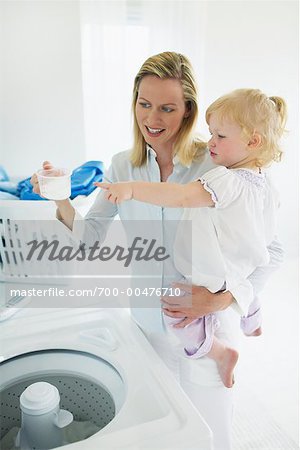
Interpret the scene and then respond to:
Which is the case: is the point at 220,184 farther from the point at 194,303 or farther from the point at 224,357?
the point at 224,357

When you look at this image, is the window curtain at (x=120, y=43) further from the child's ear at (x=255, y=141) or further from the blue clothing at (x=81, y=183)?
the child's ear at (x=255, y=141)

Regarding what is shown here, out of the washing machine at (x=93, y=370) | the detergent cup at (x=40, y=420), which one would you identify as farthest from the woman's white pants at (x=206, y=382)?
the detergent cup at (x=40, y=420)

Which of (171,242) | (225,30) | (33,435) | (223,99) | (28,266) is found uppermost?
(225,30)

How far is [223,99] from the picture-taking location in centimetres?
99

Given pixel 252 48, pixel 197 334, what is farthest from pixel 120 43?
pixel 197 334

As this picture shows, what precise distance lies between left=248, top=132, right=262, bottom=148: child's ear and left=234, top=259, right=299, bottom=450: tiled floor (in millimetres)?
1233

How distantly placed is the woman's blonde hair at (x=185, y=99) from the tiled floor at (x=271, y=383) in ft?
3.92

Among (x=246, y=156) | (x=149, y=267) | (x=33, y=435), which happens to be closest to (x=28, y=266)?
(x=149, y=267)

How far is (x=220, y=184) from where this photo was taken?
3.09 feet

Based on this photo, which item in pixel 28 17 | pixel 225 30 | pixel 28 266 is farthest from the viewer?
pixel 225 30

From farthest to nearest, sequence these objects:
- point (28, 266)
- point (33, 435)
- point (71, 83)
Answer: point (71, 83) → point (28, 266) → point (33, 435)

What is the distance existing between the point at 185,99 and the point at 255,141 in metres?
0.22

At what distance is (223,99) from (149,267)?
508 mm

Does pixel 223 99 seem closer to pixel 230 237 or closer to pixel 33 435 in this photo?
pixel 230 237
